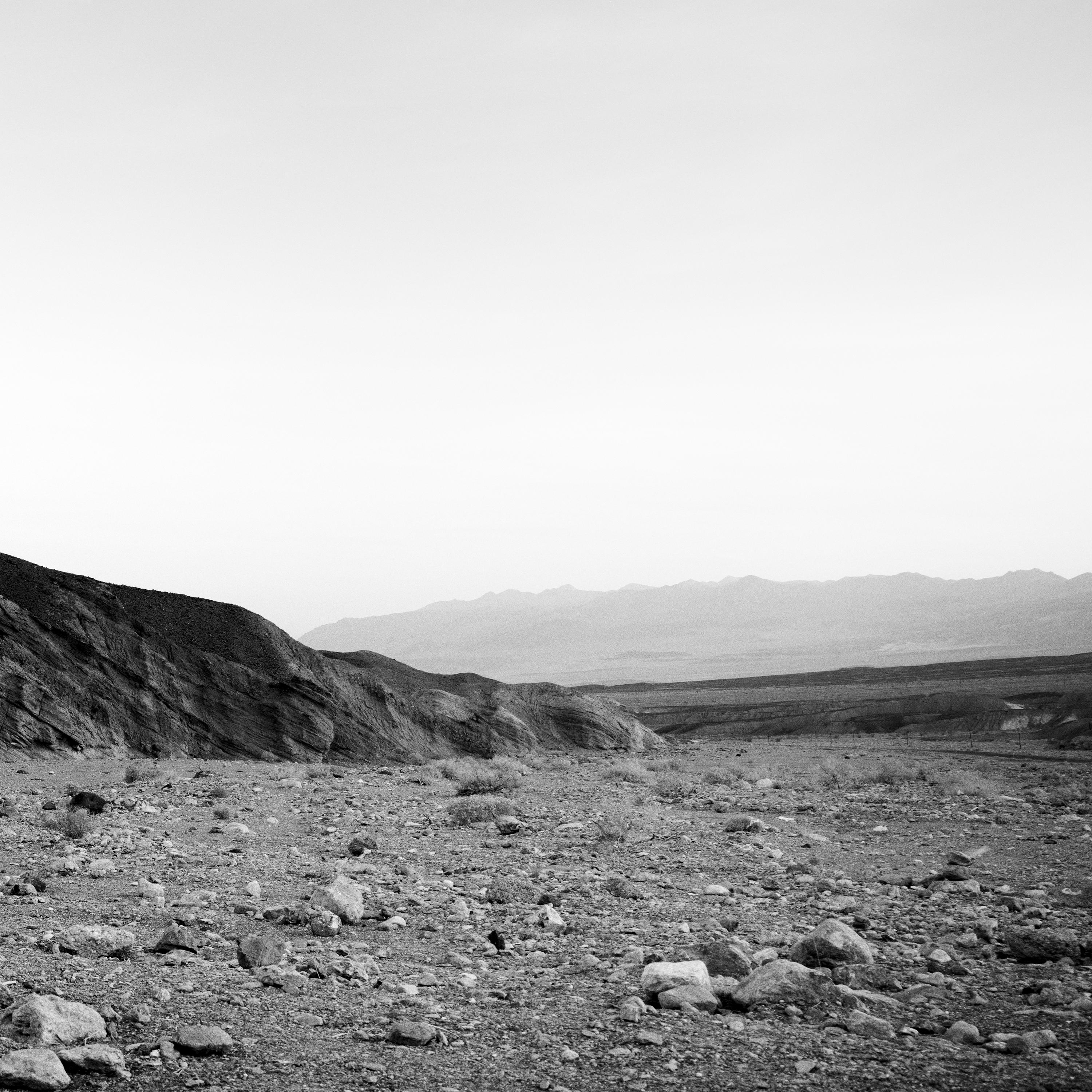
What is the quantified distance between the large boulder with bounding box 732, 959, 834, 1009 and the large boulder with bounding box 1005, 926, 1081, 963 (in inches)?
75.7

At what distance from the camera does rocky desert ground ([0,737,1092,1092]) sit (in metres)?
5.29

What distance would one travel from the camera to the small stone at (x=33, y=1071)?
4.75 meters

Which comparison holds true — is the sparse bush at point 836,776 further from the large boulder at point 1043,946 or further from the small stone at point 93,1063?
the small stone at point 93,1063

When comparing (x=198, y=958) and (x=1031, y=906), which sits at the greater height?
(x=198, y=958)

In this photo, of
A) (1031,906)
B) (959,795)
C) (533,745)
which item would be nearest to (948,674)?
(533,745)

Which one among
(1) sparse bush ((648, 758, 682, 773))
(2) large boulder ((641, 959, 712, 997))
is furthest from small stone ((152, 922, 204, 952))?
(1) sparse bush ((648, 758, 682, 773))

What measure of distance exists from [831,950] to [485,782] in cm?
1514

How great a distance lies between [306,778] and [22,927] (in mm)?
16537

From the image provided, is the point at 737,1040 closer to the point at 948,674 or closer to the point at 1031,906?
the point at 1031,906

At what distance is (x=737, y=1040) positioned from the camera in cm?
564

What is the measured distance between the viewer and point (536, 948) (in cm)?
789

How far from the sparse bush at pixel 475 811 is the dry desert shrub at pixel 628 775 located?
8296mm

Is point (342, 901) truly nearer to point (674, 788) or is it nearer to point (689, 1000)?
point (689, 1000)

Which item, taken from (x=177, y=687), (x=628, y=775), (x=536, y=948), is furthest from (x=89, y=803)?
(x=177, y=687)
